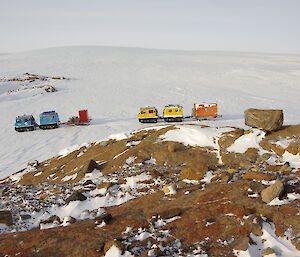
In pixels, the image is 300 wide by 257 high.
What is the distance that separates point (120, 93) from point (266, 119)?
29580 mm

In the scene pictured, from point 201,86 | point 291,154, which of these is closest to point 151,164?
point 291,154

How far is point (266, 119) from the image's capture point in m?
11.3

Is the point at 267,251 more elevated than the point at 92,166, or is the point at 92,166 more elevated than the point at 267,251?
the point at 267,251

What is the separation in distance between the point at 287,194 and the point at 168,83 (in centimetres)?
3951

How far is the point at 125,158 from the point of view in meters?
11.6

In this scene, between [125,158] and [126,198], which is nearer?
[126,198]

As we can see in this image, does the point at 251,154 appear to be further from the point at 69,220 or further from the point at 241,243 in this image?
the point at 69,220

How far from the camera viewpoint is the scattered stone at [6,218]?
24.8ft

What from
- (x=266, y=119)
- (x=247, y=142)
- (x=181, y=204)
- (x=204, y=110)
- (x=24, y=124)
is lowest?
(x=24, y=124)

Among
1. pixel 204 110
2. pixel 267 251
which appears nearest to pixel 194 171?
pixel 267 251

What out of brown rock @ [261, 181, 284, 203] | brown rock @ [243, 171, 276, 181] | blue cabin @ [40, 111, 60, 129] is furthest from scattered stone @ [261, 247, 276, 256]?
blue cabin @ [40, 111, 60, 129]

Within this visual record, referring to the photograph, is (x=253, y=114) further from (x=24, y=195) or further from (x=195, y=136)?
(x=24, y=195)

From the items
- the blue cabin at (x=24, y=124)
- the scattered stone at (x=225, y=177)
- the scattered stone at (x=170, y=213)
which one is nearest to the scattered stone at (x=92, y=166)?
the scattered stone at (x=225, y=177)

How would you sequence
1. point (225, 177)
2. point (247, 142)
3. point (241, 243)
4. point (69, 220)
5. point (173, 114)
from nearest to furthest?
1. point (241, 243)
2. point (69, 220)
3. point (225, 177)
4. point (247, 142)
5. point (173, 114)
